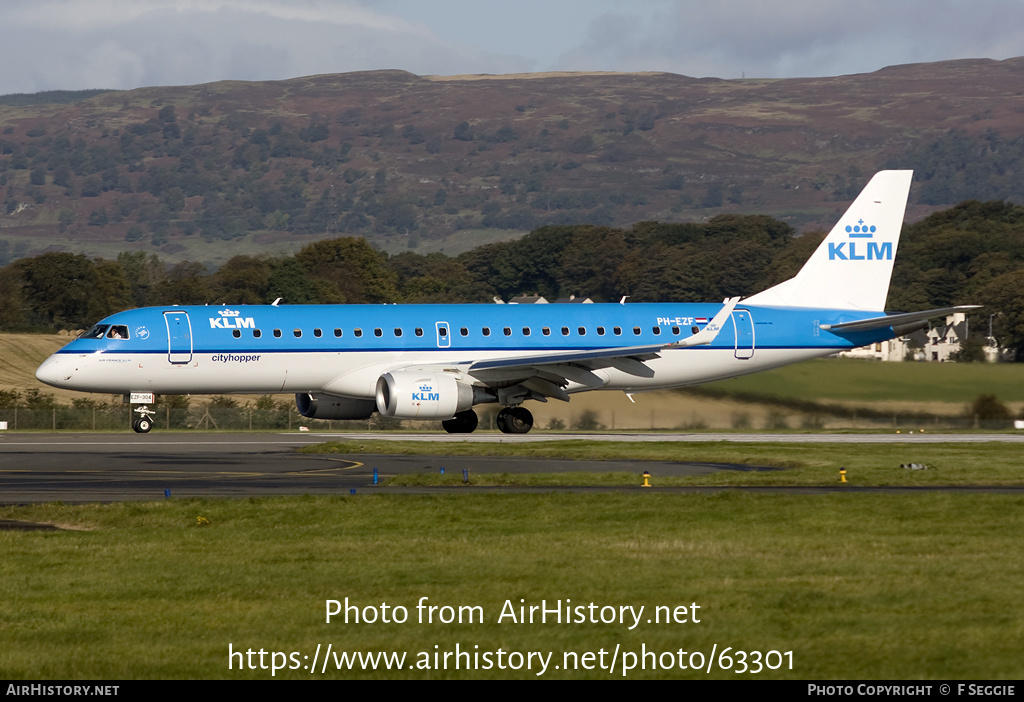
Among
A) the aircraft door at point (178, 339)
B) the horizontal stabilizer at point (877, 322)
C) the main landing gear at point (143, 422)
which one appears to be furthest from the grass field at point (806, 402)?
the aircraft door at point (178, 339)

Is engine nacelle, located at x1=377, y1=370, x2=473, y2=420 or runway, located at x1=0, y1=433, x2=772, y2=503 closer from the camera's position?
runway, located at x1=0, y1=433, x2=772, y2=503

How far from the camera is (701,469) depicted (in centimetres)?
2969

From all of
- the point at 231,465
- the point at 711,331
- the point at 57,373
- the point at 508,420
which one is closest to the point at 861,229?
the point at 711,331

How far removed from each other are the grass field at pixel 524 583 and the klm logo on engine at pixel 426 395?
17.3 metres

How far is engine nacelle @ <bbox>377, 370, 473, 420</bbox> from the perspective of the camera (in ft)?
128

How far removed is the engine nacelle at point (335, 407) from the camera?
43.0 meters

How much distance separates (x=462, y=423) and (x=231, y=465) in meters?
14.5

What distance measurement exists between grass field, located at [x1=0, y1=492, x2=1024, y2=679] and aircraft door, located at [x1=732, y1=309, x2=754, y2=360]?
893 inches

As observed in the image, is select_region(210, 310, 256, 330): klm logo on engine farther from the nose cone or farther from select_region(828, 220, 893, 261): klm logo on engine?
select_region(828, 220, 893, 261): klm logo on engine

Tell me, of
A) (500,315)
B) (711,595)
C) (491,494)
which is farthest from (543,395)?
(711,595)

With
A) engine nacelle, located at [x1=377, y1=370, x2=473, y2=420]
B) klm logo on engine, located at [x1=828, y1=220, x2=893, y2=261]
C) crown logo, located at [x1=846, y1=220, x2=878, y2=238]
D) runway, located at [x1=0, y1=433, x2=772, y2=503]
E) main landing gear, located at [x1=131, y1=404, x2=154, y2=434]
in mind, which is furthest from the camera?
crown logo, located at [x1=846, y1=220, x2=878, y2=238]

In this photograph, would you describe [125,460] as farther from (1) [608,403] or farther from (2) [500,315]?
(1) [608,403]

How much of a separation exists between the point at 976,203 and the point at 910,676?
152m

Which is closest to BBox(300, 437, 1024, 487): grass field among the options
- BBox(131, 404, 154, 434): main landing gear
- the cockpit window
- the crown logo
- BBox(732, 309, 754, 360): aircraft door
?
BBox(732, 309, 754, 360): aircraft door
